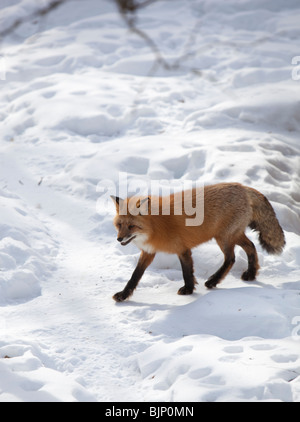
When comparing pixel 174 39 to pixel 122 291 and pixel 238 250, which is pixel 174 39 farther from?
pixel 122 291

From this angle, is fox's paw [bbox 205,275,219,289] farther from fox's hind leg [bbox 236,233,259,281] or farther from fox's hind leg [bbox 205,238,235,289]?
fox's hind leg [bbox 236,233,259,281]

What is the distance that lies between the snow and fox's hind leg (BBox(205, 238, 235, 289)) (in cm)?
15

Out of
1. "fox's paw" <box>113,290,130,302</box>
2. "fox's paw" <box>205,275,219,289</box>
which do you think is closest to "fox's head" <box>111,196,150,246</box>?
"fox's paw" <box>113,290,130,302</box>

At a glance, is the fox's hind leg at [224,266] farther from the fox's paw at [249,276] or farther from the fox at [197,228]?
the fox's paw at [249,276]

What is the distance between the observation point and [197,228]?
4824mm

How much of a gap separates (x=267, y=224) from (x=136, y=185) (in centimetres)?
226

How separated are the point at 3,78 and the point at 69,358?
24.9 ft

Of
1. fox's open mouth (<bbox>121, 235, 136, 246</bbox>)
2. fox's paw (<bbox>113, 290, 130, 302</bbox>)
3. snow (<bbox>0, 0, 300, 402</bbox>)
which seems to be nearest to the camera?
snow (<bbox>0, 0, 300, 402</bbox>)

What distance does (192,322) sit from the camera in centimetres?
416

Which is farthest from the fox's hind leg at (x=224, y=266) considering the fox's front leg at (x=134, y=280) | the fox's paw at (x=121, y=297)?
the fox's paw at (x=121, y=297)

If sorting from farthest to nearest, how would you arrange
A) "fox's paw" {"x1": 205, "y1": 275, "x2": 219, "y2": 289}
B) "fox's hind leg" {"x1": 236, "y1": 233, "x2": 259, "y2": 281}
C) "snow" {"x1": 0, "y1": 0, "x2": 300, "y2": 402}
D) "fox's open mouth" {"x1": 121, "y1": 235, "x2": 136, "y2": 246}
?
"fox's hind leg" {"x1": 236, "y1": 233, "x2": 259, "y2": 281} < "fox's paw" {"x1": 205, "y1": 275, "x2": 219, "y2": 289} < "fox's open mouth" {"x1": 121, "y1": 235, "x2": 136, "y2": 246} < "snow" {"x1": 0, "y1": 0, "x2": 300, "y2": 402}

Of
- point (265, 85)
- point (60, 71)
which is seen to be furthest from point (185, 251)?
point (60, 71)

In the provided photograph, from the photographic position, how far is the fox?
4.71 meters
